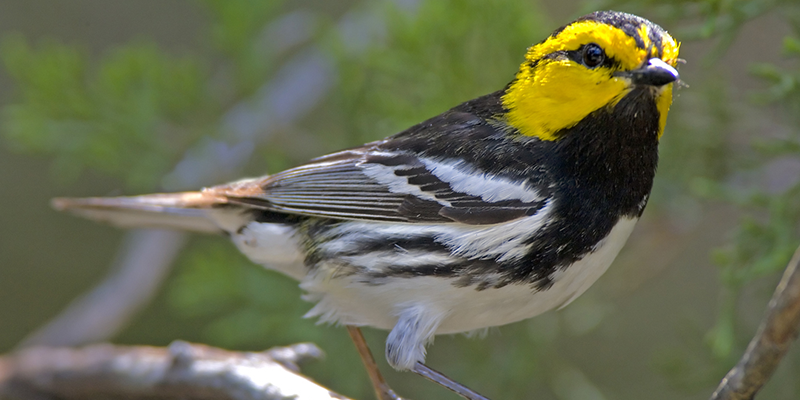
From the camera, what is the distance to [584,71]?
1534mm

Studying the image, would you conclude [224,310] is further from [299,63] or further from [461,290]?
[461,290]

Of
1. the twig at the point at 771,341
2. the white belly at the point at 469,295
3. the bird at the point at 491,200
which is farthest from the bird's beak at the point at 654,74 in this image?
the twig at the point at 771,341

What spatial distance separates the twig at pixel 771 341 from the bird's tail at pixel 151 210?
146cm

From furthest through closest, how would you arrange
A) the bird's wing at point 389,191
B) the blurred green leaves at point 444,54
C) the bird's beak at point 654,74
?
the blurred green leaves at point 444,54 → the bird's wing at point 389,191 → the bird's beak at point 654,74

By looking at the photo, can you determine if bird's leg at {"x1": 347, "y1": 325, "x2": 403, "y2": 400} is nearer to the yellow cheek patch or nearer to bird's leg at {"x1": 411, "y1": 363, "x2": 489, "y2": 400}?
bird's leg at {"x1": 411, "y1": 363, "x2": 489, "y2": 400}

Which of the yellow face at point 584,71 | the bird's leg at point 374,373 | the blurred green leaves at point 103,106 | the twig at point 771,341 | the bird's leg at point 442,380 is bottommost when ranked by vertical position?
the twig at point 771,341

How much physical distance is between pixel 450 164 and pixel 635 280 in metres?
1.50

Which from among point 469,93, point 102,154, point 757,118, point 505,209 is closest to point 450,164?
point 505,209

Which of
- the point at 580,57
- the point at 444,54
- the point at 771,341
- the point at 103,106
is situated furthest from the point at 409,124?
the point at 771,341

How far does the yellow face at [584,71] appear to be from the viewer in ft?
4.82

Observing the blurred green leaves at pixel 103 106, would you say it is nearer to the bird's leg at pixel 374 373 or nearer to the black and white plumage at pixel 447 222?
the black and white plumage at pixel 447 222

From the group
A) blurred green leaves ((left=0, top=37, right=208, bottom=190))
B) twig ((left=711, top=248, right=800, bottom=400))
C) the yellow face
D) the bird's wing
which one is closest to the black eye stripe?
the yellow face

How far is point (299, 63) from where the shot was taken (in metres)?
3.52

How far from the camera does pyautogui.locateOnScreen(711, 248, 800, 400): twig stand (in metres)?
1.13
